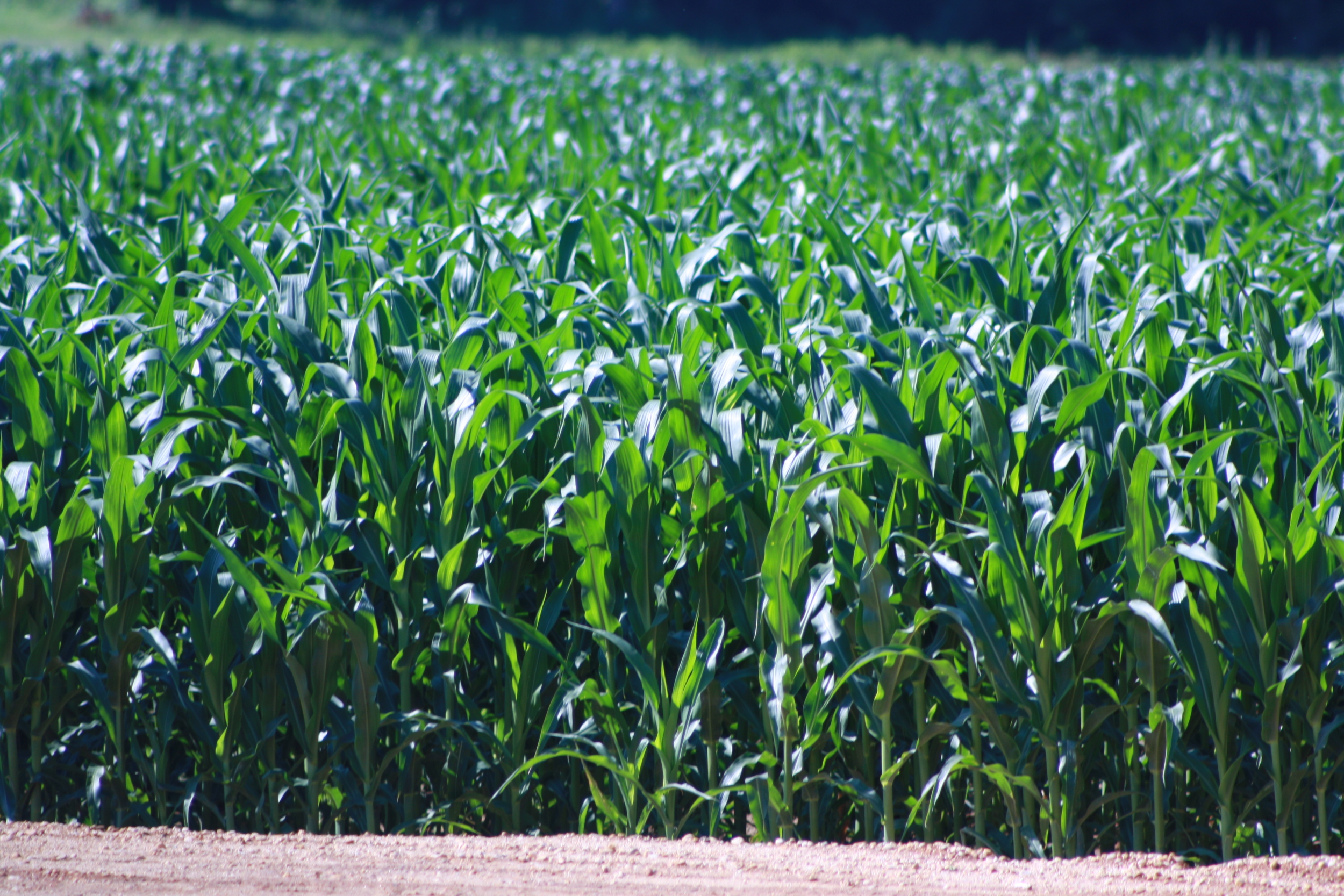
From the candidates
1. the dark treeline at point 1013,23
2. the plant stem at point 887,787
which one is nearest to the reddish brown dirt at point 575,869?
the plant stem at point 887,787

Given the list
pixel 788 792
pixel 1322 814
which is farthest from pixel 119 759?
pixel 1322 814

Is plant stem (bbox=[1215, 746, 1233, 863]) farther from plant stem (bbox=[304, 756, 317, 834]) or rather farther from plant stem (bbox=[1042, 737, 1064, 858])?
plant stem (bbox=[304, 756, 317, 834])

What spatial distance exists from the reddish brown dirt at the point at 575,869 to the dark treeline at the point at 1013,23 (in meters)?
39.6

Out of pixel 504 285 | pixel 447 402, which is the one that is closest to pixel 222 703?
pixel 447 402

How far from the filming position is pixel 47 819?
8.33ft

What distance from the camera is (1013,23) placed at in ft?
132

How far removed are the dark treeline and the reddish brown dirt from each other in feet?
130

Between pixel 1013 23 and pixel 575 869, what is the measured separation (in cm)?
4310

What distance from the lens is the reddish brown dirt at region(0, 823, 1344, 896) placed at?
198 cm

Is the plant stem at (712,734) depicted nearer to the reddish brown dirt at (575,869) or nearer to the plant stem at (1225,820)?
the reddish brown dirt at (575,869)

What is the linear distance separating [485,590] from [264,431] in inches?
22.7

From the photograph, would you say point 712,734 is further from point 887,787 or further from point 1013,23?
point 1013,23

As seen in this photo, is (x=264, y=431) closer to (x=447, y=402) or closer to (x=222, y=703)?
(x=447, y=402)

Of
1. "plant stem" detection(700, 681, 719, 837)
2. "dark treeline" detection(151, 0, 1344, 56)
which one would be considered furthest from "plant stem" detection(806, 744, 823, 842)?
"dark treeline" detection(151, 0, 1344, 56)
